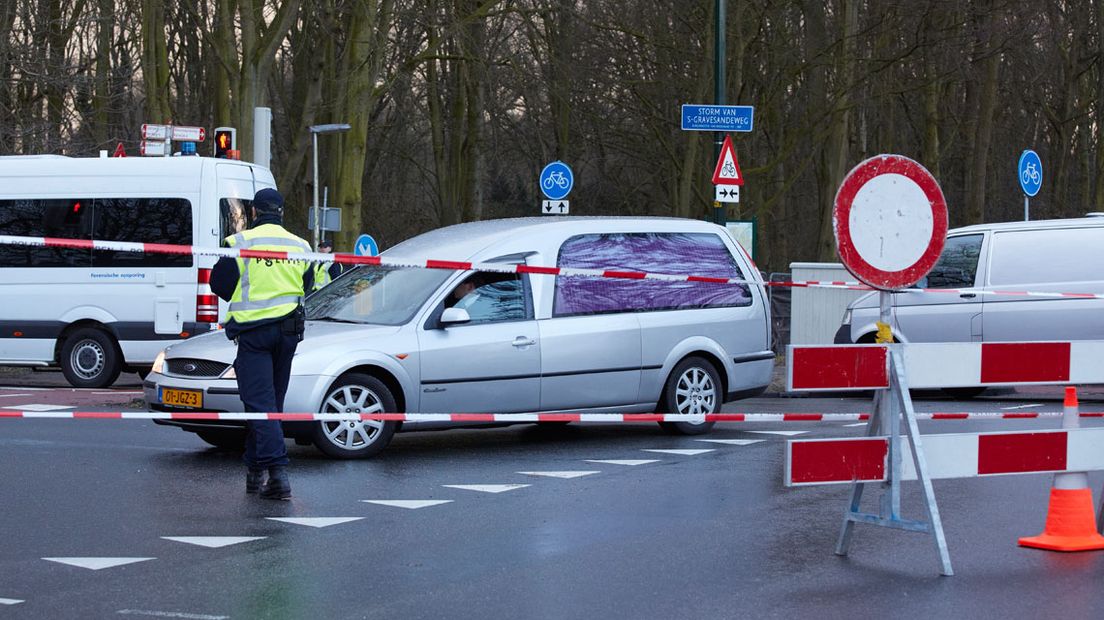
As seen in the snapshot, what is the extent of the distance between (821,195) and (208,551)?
29.3 m

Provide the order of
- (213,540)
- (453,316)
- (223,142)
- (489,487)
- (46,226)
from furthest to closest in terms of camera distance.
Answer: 1. (223,142)
2. (46,226)
3. (453,316)
4. (489,487)
5. (213,540)

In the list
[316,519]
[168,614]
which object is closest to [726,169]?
[316,519]

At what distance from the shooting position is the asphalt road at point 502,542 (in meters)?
6.54

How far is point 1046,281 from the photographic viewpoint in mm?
16500

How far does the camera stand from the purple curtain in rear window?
40.1 ft

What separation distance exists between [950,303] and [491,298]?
7.01 m

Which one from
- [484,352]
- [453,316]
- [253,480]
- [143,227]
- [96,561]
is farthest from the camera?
[143,227]

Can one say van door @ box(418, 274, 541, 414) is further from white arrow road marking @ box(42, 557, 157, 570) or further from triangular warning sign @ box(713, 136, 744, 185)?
triangular warning sign @ box(713, 136, 744, 185)

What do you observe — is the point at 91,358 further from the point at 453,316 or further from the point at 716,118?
the point at 453,316

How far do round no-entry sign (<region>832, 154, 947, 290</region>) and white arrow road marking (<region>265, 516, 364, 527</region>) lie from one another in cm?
299

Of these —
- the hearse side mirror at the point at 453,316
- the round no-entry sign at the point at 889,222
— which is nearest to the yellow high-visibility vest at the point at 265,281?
the hearse side mirror at the point at 453,316

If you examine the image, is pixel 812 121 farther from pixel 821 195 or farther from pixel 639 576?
pixel 639 576

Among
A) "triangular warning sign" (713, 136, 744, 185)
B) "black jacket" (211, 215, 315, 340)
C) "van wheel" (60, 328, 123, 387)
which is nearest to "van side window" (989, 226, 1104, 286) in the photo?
"triangular warning sign" (713, 136, 744, 185)

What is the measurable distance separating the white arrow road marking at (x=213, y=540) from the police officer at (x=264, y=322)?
123 cm
